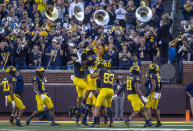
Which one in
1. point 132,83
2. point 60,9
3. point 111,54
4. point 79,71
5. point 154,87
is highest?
point 60,9

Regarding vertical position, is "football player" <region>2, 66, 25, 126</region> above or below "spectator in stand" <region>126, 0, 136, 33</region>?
below

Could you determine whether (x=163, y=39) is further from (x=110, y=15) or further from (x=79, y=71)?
(x=79, y=71)

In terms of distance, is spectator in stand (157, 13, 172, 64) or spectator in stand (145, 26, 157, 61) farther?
spectator in stand (157, 13, 172, 64)

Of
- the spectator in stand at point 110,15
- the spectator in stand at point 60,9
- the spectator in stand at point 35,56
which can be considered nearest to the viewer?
the spectator in stand at point 35,56

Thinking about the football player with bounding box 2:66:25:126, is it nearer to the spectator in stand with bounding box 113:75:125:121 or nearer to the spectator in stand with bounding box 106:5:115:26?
the spectator in stand with bounding box 113:75:125:121

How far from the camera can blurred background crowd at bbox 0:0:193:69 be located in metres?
20.3

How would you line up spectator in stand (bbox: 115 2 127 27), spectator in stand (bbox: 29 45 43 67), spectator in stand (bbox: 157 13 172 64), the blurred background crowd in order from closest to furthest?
the blurred background crowd
spectator in stand (bbox: 29 45 43 67)
spectator in stand (bbox: 157 13 172 64)
spectator in stand (bbox: 115 2 127 27)

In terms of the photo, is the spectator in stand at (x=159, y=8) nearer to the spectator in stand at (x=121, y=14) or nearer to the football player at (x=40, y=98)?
the spectator in stand at (x=121, y=14)

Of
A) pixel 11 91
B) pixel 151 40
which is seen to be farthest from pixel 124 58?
pixel 11 91

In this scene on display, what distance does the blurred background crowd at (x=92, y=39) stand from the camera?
66.5 feet

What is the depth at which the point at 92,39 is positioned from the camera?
2111cm

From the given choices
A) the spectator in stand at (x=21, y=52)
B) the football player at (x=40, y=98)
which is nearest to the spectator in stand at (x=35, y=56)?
the spectator in stand at (x=21, y=52)

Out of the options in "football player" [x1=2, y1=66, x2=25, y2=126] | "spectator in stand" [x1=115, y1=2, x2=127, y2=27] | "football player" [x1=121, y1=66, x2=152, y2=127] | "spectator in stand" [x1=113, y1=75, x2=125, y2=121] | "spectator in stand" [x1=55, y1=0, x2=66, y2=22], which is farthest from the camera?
"spectator in stand" [x1=55, y1=0, x2=66, y2=22]

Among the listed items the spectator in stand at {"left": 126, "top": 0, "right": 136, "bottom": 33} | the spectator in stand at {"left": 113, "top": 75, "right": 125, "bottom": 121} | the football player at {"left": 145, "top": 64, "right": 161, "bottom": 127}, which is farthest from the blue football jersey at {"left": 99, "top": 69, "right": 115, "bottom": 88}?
the spectator in stand at {"left": 126, "top": 0, "right": 136, "bottom": 33}
